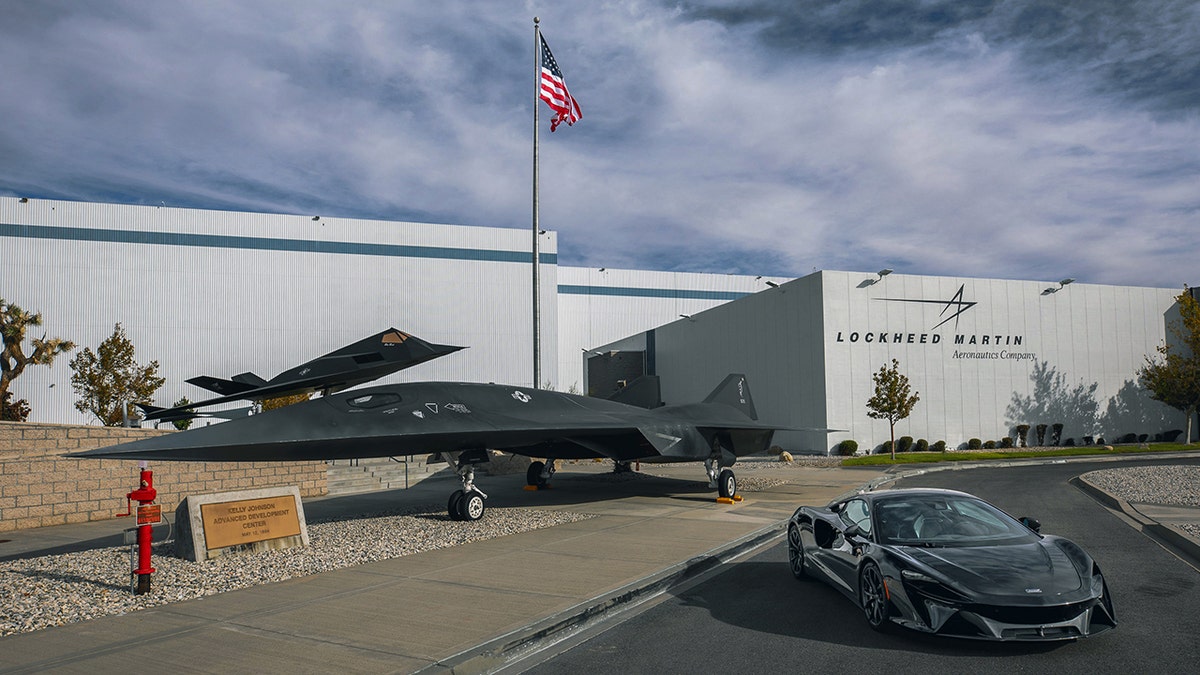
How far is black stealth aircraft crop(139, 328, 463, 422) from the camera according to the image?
15.6m

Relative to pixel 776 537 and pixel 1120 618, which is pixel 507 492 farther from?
pixel 1120 618

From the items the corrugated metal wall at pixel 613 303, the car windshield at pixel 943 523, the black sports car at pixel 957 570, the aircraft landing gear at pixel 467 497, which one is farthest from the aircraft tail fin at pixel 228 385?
the corrugated metal wall at pixel 613 303

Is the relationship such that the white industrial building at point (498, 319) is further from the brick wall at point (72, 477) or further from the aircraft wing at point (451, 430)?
the brick wall at point (72, 477)

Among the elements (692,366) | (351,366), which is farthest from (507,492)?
(692,366)

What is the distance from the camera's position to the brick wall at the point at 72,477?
48.2ft

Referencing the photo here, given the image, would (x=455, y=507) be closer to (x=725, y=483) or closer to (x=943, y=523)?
(x=725, y=483)

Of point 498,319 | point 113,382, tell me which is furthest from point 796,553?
point 498,319

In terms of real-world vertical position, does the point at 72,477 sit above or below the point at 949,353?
below

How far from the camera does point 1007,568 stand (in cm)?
624

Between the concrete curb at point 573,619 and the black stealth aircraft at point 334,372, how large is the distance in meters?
7.75

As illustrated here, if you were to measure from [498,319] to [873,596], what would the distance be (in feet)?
144

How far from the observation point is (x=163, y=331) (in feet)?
142

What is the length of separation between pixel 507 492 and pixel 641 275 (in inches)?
1827

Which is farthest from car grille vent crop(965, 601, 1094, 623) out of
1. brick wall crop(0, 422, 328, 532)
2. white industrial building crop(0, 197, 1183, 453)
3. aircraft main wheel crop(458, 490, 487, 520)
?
white industrial building crop(0, 197, 1183, 453)
